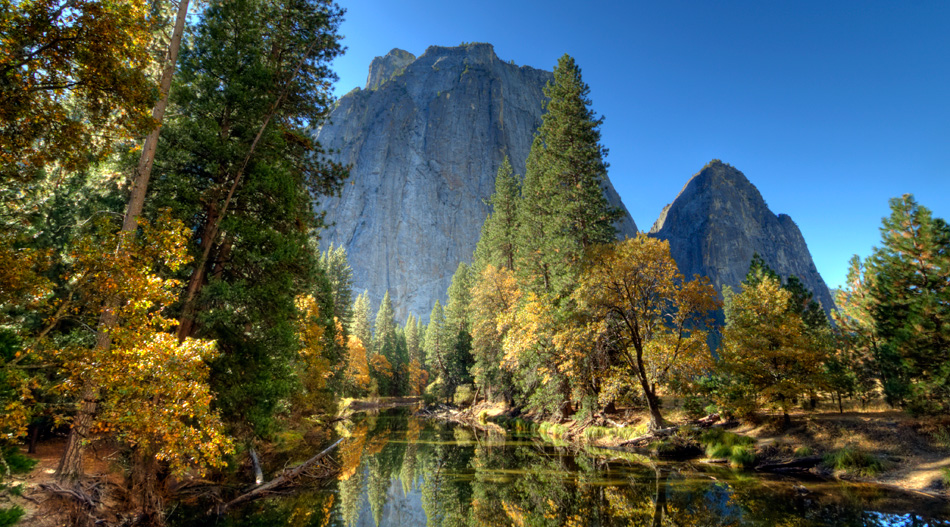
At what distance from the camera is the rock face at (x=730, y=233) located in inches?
4897

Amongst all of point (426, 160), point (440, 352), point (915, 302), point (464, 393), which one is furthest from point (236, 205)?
point (426, 160)

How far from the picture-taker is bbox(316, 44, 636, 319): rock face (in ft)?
397

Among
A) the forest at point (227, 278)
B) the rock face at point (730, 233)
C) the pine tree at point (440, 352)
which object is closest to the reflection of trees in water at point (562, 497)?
the forest at point (227, 278)

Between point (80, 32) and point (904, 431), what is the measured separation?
922 inches

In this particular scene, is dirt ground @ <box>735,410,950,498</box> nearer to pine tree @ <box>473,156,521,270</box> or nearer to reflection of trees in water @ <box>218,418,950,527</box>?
reflection of trees in water @ <box>218,418,950,527</box>

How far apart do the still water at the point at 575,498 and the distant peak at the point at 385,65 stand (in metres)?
188

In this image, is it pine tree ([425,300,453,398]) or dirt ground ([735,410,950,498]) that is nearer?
dirt ground ([735,410,950,498])

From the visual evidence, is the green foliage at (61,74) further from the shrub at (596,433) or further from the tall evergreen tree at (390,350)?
the tall evergreen tree at (390,350)

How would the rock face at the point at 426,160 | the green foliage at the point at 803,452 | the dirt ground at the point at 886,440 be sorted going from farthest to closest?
the rock face at the point at 426,160 < the green foliage at the point at 803,452 < the dirt ground at the point at 886,440

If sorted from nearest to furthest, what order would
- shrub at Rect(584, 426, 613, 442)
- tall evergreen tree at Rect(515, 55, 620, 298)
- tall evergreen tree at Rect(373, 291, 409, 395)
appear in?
→ 1. shrub at Rect(584, 426, 613, 442)
2. tall evergreen tree at Rect(515, 55, 620, 298)
3. tall evergreen tree at Rect(373, 291, 409, 395)

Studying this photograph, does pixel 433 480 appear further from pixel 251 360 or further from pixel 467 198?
pixel 467 198

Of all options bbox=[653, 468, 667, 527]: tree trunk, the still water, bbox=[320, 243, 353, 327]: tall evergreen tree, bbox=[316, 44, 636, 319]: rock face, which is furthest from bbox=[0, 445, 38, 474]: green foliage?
bbox=[316, 44, 636, 319]: rock face

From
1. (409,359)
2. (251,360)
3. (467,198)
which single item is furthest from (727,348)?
(467,198)

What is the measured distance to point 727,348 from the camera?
706 inches
